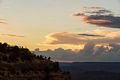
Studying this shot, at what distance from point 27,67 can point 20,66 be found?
5.94ft

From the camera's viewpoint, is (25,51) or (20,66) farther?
(25,51)

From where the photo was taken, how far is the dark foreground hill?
93631 mm

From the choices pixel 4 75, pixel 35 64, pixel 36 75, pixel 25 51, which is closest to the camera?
pixel 4 75

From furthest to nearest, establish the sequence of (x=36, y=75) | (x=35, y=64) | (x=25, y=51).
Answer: (x=25, y=51)
(x=35, y=64)
(x=36, y=75)

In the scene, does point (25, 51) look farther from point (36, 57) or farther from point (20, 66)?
point (20, 66)

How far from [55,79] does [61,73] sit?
4140 mm

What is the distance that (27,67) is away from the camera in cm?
10050

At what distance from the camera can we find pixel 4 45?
11638 centimetres

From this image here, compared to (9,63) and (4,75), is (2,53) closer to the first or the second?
(9,63)

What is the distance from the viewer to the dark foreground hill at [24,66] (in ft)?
307

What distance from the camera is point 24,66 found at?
328 feet

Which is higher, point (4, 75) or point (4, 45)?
point (4, 45)

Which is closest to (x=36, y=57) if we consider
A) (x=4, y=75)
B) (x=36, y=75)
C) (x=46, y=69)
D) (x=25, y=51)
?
(x=25, y=51)

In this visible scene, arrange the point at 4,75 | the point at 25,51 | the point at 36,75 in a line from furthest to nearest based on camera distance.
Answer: the point at 25,51
the point at 36,75
the point at 4,75
